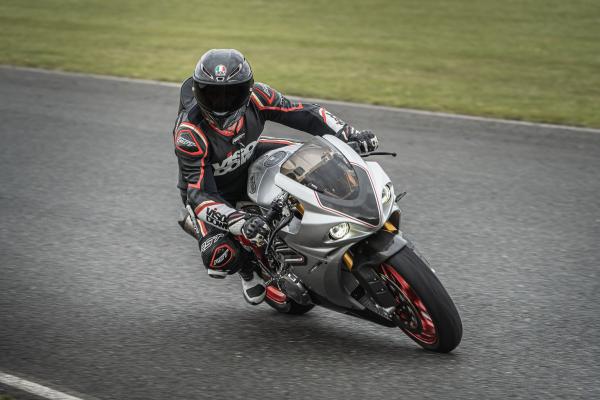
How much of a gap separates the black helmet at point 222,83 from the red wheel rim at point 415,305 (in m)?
1.46

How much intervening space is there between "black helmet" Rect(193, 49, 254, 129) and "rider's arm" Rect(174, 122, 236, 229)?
18cm

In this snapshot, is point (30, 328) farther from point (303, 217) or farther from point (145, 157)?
point (145, 157)

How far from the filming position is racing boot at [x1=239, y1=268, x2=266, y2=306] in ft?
19.0

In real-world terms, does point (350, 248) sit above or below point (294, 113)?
below

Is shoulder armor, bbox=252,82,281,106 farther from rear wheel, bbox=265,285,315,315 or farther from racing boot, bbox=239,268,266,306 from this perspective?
rear wheel, bbox=265,285,315,315

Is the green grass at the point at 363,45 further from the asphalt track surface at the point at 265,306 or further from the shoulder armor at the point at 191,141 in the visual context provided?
the shoulder armor at the point at 191,141

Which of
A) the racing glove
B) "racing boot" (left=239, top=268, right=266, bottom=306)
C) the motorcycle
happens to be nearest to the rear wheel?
"racing boot" (left=239, top=268, right=266, bottom=306)

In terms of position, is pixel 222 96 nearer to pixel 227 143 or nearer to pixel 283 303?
pixel 227 143

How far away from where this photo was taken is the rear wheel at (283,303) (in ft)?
18.5

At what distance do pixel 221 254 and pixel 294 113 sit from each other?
3.96 feet

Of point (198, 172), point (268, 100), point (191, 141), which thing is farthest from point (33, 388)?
point (268, 100)

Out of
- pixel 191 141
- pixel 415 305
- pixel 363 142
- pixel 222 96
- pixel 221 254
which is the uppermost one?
pixel 222 96

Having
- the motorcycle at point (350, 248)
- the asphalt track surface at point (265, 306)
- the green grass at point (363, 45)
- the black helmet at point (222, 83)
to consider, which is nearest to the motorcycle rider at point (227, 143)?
the black helmet at point (222, 83)

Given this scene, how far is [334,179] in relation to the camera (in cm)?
480
